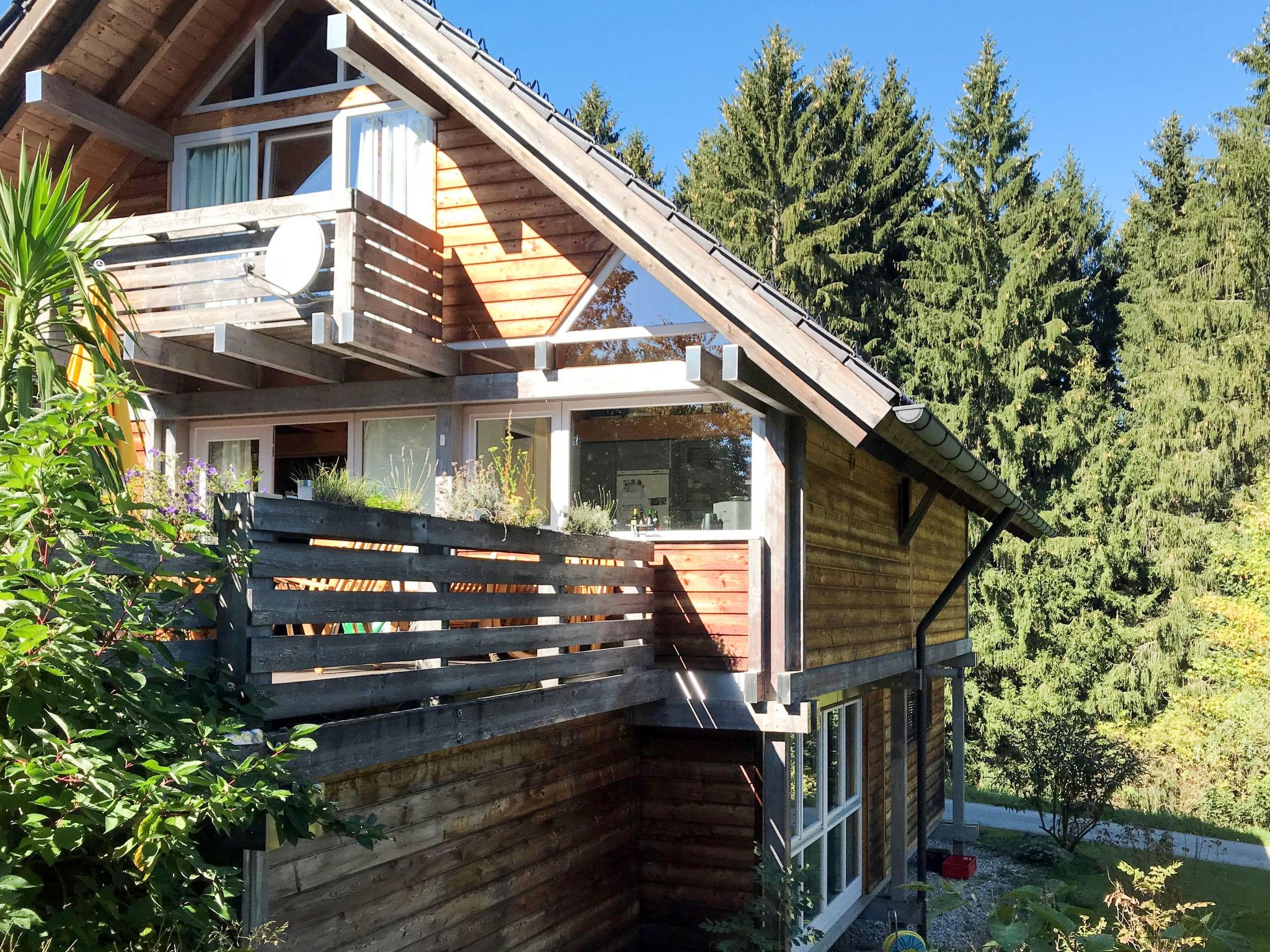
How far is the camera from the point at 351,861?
555 centimetres

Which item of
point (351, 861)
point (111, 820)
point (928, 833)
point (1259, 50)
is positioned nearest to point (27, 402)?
point (111, 820)

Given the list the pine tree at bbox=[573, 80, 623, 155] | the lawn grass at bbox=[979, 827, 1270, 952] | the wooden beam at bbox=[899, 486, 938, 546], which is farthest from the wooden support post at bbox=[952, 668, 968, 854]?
the pine tree at bbox=[573, 80, 623, 155]

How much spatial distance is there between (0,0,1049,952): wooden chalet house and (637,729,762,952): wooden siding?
0.08ft

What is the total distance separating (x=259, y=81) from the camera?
32.3 ft

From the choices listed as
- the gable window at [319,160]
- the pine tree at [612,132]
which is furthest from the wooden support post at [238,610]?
the pine tree at [612,132]

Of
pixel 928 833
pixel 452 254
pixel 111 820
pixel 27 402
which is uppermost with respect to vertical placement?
pixel 452 254

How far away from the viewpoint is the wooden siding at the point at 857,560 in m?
8.65

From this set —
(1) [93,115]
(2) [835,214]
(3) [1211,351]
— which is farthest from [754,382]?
(2) [835,214]

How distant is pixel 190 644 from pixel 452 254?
18.2 feet

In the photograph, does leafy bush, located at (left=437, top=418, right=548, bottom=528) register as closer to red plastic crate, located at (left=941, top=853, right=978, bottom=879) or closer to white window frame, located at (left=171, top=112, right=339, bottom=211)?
white window frame, located at (left=171, top=112, right=339, bottom=211)

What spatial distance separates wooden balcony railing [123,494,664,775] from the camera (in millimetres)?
4398

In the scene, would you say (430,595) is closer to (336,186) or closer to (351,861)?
(351,861)

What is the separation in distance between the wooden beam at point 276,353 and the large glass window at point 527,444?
129 cm

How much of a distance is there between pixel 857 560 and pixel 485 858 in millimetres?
4492
